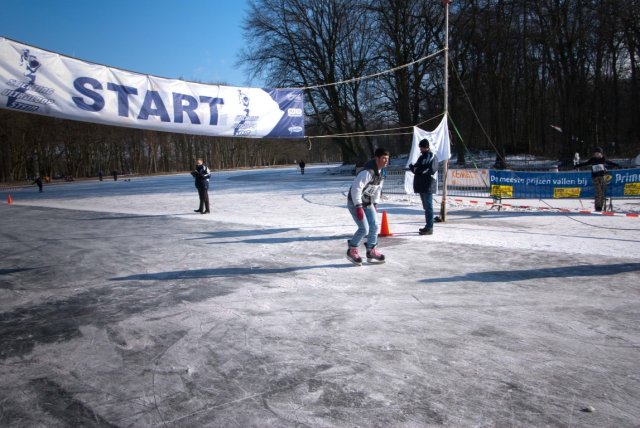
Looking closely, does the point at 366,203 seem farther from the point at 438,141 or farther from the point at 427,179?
the point at 438,141

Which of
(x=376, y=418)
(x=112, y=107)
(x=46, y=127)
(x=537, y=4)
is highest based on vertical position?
(x=537, y=4)

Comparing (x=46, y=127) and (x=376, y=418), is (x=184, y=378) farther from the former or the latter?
(x=46, y=127)

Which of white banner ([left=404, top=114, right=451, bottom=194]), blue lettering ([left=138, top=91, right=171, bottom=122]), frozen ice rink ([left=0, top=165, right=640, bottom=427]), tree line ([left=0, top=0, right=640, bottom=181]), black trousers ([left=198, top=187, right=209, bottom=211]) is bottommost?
frozen ice rink ([left=0, top=165, right=640, bottom=427])

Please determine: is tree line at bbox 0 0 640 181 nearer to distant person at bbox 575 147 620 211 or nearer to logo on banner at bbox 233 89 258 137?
distant person at bbox 575 147 620 211

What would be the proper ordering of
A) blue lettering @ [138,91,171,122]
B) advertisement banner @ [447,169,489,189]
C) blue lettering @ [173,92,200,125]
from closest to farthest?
blue lettering @ [138,91,171,122], blue lettering @ [173,92,200,125], advertisement banner @ [447,169,489,189]

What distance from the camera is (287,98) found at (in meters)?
8.90

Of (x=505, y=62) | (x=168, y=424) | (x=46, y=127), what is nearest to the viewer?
(x=168, y=424)

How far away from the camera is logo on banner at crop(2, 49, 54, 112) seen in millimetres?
5676

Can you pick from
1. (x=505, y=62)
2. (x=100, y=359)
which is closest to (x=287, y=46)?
(x=505, y=62)

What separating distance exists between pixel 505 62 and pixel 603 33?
21.0 ft

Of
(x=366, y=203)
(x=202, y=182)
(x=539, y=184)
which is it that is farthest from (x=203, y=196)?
(x=539, y=184)

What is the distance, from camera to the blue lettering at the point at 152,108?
712cm

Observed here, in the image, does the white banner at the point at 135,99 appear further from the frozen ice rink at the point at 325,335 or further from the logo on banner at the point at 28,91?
the frozen ice rink at the point at 325,335

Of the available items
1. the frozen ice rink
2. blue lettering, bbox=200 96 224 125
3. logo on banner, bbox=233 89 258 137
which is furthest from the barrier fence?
blue lettering, bbox=200 96 224 125
